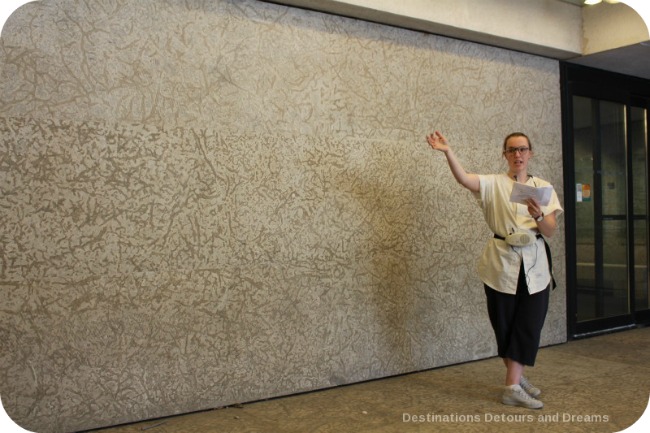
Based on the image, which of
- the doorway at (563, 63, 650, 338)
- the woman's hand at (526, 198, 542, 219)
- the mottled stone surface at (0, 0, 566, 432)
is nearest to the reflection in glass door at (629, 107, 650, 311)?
the doorway at (563, 63, 650, 338)

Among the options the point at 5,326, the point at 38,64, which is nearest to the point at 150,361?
the point at 5,326

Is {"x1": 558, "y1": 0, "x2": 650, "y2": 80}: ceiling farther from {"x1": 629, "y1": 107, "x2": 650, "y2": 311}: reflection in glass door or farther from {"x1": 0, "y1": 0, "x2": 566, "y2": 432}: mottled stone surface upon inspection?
{"x1": 0, "y1": 0, "x2": 566, "y2": 432}: mottled stone surface

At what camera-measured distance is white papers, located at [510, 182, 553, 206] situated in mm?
3016

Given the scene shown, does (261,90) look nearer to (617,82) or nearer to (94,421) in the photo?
(94,421)

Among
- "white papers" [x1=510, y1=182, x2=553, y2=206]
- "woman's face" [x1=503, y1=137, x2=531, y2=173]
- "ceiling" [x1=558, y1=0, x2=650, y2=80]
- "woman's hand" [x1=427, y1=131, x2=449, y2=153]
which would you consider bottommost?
"white papers" [x1=510, y1=182, x2=553, y2=206]

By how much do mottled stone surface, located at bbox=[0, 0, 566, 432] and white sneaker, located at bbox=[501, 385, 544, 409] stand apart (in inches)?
33.1

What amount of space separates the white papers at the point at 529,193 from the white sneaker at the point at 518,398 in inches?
43.1

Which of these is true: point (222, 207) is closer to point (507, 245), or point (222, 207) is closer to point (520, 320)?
point (507, 245)

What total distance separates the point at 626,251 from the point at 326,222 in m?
3.48

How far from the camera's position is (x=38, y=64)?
2842 millimetres

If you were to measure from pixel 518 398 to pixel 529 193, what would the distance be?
119cm

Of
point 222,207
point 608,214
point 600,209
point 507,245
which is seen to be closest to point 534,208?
point 507,245

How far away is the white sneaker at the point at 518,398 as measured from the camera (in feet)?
10.5

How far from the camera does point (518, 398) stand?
3.24 m
